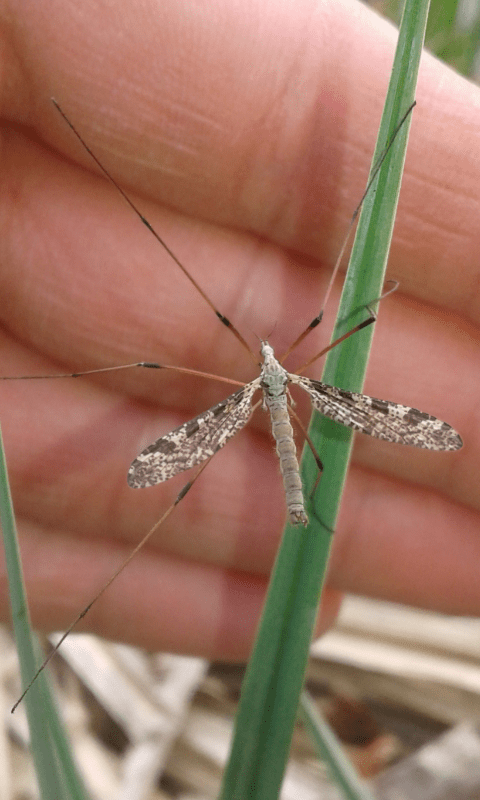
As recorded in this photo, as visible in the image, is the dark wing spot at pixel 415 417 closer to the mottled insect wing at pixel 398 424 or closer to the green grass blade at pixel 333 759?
the mottled insect wing at pixel 398 424

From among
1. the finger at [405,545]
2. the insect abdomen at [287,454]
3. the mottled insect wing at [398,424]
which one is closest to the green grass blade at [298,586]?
the insect abdomen at [287,454]

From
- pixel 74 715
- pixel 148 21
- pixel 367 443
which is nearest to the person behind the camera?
pixel 148 21

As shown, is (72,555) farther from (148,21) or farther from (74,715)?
(148,21)

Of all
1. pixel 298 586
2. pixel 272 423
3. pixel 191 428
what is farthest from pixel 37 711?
pixel 272 423

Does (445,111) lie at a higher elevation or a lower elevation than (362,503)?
higher

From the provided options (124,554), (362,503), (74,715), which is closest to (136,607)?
(124,554)

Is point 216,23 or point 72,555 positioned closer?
point 216,23
